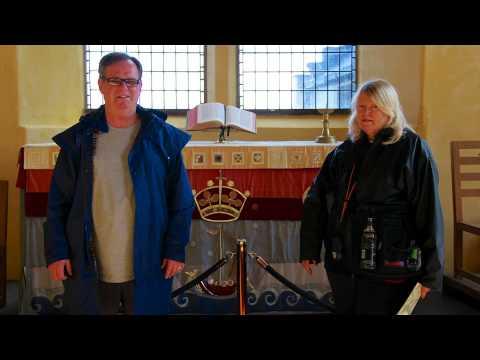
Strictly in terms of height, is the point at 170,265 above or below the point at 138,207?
below

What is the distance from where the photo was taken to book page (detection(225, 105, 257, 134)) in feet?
15.9

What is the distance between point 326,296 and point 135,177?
8.55 feet

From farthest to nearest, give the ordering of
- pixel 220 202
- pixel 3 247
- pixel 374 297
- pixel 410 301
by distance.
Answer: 1. pixel 3 247
2. pixel 220 202
3. pixel 374 297
4. pixel 410 301

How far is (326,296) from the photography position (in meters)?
4.61

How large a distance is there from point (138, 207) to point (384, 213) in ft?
3.37

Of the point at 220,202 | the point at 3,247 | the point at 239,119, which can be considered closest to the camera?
the point at 220,202

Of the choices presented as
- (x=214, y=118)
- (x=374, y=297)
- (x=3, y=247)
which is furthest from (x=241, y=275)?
(x=3, y=247)

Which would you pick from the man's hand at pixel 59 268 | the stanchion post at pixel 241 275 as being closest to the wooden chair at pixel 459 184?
the stanchion post at pixel 241 275

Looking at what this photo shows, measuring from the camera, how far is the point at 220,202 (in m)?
4.46

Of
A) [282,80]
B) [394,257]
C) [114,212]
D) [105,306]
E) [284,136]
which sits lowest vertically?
[105,306]

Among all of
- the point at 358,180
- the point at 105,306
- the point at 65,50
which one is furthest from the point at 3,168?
the point at 358,180

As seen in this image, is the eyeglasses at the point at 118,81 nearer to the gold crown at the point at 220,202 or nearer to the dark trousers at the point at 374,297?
the dark trousers at the point at 374,297

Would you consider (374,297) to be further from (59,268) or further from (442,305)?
(442,305)
